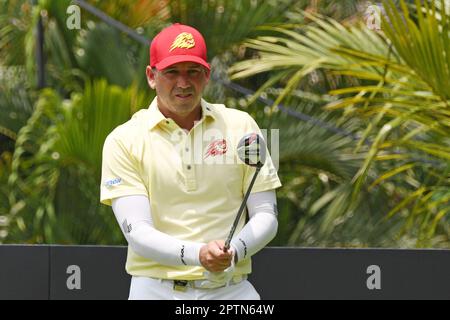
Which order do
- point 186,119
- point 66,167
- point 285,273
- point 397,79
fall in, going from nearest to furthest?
point 186,119, point 397,79, point 285,273, point 66,167

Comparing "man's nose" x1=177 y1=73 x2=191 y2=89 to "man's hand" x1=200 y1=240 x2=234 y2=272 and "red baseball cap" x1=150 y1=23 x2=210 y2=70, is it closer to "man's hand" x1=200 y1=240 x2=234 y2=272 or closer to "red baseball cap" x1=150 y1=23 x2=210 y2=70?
"red baseball cap" x1=150 y1=23 x2=210 y2=70

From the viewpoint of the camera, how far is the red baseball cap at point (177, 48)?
3434mm

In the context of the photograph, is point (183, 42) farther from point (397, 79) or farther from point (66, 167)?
point (66, 167)

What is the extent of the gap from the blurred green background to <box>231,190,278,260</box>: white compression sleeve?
2.16 metres

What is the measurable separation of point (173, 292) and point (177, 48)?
29.3 inches

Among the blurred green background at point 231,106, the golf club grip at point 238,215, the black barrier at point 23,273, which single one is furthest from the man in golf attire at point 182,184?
the black barrier at point 23,273

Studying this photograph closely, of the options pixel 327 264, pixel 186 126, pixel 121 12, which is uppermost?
pixel 121 12

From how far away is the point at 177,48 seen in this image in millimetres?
3443

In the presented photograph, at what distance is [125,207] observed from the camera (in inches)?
134

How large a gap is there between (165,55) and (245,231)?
594mm

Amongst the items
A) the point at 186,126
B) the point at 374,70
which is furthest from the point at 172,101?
the point at 374,70

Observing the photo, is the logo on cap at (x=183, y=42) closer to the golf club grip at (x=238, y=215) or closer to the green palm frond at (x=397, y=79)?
the golf club grip at (x=238, y=215)

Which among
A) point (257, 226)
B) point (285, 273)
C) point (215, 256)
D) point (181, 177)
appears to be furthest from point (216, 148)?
point (285, 273)

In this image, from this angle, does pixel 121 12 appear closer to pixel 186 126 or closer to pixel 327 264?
pixel 327 264
